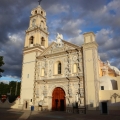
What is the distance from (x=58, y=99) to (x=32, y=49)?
38.4ft

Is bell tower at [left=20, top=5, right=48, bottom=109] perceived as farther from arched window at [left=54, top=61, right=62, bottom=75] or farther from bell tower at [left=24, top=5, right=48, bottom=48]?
arched window at [left=54, top=61, right=62, bottom=75]

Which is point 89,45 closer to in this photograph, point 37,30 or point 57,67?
point 57,67

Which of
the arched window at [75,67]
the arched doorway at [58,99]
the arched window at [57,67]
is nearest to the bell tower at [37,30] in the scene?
the arched window at [57,67]

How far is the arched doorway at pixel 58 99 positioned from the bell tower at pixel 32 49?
172 inches

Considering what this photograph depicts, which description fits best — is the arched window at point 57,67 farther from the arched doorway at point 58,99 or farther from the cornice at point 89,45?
the cornice at point 89,45

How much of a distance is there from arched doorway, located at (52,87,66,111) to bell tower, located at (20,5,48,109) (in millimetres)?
4381

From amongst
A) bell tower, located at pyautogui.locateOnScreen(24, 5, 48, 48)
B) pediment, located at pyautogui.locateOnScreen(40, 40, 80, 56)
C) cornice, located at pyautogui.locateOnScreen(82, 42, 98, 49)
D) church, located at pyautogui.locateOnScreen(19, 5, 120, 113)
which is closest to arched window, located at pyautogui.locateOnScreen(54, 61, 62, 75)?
church, located at pyautogui.locateOnScreen(19, 5, 120, 113)

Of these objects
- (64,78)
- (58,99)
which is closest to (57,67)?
(64,78)

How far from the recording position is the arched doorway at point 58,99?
24.1 m

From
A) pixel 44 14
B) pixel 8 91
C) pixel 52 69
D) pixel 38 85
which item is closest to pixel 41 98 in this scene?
pixel 38 85

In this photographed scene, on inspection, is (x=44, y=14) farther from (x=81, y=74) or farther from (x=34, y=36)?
(x=81, y=74)

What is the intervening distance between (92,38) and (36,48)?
1177 cm

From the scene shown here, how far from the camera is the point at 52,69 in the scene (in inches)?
1045

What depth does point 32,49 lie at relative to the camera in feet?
98.7
